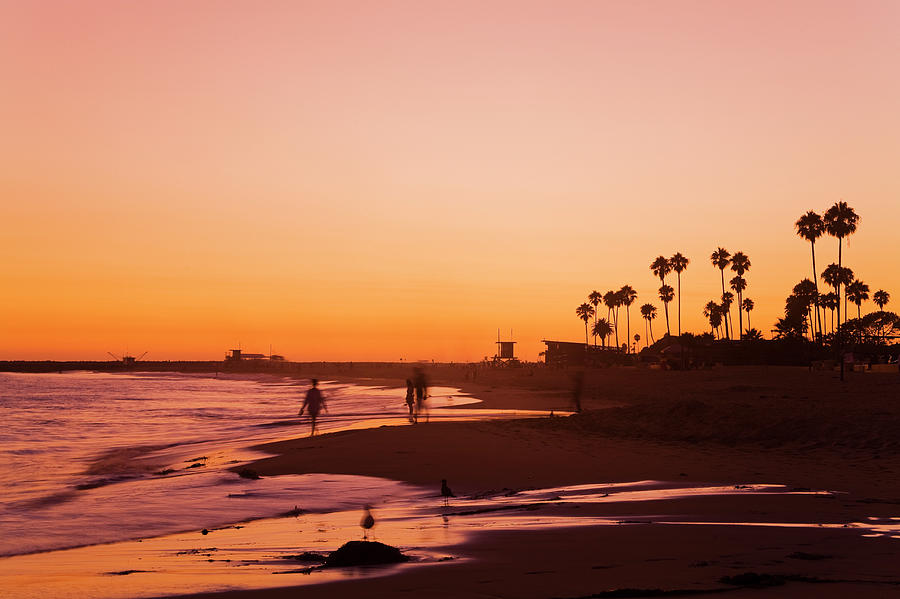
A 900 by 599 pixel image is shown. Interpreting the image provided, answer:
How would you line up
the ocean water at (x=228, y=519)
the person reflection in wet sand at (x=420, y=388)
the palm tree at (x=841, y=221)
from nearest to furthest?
the ocean water at (x=228, y=519) → the person reflection in wet sand at (x=420, y=388) → the palm tree at (x=841, y=221)

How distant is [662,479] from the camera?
563 inches

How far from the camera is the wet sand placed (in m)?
6.59

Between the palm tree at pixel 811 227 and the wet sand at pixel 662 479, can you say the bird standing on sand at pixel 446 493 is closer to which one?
the wet sand at pixel 662 479

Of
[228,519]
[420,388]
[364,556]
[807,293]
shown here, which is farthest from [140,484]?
[807,293]

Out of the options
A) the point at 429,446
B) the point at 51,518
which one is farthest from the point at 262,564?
the point at 429,446

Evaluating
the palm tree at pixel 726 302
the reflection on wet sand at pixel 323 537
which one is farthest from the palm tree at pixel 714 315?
the reflection on wet sand at pixel 323 537

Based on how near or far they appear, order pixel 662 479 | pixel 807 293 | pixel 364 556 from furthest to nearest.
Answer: pixel 807 293, pixel 662 479, pixel 364 556

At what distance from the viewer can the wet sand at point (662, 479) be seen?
6.59 metres

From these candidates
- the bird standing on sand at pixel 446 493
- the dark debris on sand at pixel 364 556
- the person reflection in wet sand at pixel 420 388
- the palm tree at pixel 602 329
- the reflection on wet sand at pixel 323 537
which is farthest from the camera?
the palm tree at pixel 602 329

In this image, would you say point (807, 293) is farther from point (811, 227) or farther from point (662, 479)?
point (662, 479)

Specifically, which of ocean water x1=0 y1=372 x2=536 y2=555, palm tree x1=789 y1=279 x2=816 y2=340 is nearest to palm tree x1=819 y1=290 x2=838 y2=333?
palm tree x1=789 y1=279 x2=816 y2=340

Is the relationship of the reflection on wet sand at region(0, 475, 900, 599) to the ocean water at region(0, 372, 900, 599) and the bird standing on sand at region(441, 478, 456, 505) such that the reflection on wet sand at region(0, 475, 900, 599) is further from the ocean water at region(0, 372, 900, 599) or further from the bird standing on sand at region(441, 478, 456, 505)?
the bird standing on sand at region(441, 478, 456, 505)

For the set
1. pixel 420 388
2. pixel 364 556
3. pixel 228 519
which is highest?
pixel 420 388

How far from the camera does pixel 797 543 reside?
25.9 feet
